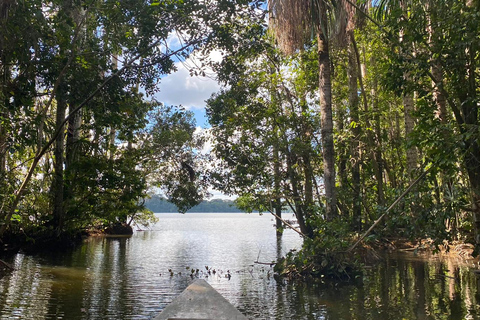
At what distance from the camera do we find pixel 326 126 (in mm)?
12000

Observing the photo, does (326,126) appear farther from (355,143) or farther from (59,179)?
(59,179)

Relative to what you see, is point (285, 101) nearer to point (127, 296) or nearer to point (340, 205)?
point (340, 205)

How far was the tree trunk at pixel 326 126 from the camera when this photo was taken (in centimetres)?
1158

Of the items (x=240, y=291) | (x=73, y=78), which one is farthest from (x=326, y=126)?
(x=73, y=78)

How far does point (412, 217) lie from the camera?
9.44 metres

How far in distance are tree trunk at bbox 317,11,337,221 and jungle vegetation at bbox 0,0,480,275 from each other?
0.04 metres

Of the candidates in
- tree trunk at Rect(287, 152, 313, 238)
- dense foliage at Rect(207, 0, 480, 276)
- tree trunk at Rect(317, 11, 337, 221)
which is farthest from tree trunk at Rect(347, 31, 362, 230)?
tree trunk at Rect(317, 11, 337, 221)

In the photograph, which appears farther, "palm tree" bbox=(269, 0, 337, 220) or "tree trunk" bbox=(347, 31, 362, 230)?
"tree trunk" bbox=(347, 31, 362, 230)

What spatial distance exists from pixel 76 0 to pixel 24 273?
24.9 feet

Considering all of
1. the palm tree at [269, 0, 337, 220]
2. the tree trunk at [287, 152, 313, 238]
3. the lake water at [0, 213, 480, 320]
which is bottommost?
the lake water at [0, 213, 480, 320]

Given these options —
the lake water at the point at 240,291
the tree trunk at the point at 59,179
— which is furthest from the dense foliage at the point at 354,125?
the tree trunk at the point at 59,179

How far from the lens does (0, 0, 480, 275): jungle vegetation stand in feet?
27.5

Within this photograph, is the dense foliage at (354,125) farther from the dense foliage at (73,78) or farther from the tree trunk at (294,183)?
the dense foliage at (73,78)

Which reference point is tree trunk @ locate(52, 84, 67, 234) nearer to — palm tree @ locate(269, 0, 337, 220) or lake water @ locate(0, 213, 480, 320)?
lake water @ locate(0, 213, 480, 320)
